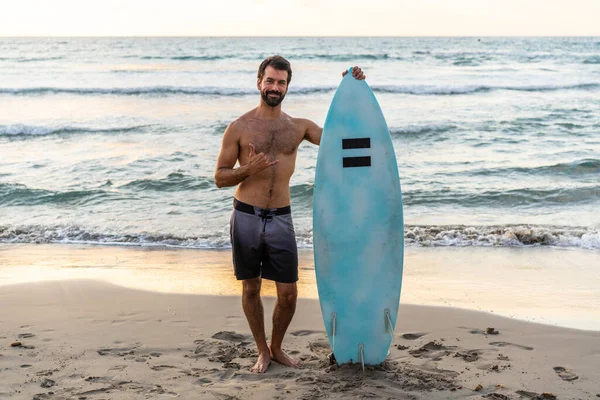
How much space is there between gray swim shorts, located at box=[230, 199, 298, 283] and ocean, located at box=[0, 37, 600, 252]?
3.31 m

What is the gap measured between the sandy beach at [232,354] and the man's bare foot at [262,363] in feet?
0.16

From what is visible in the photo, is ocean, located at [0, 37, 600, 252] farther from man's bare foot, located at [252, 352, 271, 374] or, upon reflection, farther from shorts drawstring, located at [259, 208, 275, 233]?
shorts drawstring, located at [259, 208, 275, 233]

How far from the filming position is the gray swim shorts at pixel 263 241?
12.0 feet

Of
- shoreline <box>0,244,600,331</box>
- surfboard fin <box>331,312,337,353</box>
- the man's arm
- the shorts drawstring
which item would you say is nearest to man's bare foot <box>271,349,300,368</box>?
surfboard fin <box>331,312,337,353</box>

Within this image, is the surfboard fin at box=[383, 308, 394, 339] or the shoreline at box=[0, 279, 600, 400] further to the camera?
the surfboard fin at box=[383, 308, 394, 339]

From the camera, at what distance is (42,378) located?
352 cm

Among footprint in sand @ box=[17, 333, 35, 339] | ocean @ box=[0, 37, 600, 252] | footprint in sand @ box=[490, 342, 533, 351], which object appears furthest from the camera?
ocean @ box=[0, 37, 600, 252]

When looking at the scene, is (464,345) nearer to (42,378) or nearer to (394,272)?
(394,272)

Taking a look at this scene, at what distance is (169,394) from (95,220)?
16.7ft

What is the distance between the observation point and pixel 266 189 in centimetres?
368

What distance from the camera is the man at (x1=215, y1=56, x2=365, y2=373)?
3.62 m

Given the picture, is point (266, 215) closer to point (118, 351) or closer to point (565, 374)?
point (118, 351)

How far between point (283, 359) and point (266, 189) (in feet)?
3.27

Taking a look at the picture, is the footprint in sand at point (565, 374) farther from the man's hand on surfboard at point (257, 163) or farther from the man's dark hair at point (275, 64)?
the man's dark hair at point (275, 64)
